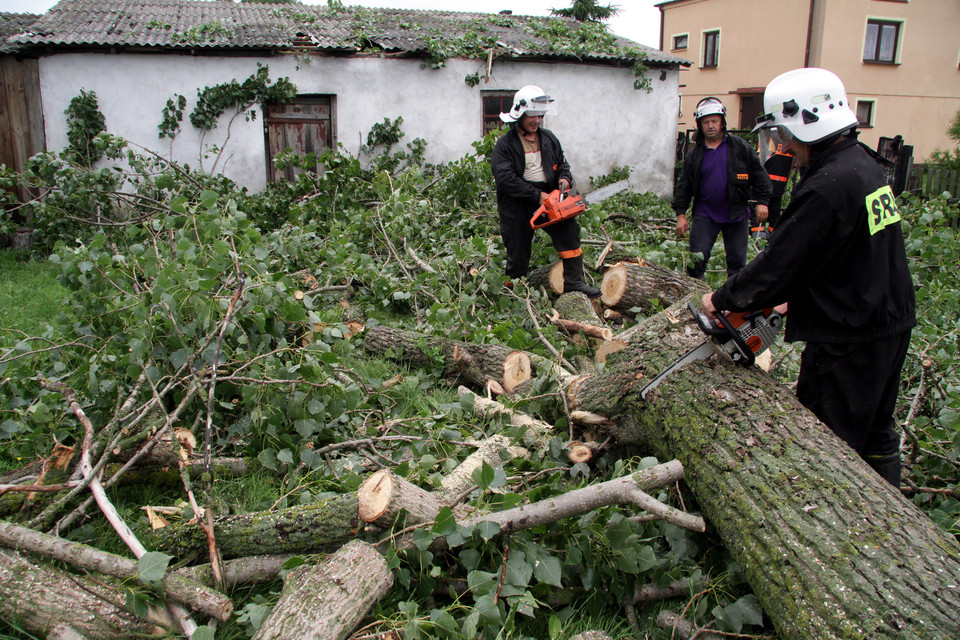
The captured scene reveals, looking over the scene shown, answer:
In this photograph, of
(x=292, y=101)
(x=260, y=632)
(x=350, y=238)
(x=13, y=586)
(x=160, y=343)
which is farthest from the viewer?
(x=292, y=101)

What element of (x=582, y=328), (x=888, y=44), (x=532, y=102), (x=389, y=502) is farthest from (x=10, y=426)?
(x=888, y=44)

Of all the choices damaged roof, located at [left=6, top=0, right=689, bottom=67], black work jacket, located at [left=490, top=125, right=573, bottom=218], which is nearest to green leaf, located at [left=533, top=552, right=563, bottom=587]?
black work jacket, located at [left=490, top=125, right=573, bottom=218]

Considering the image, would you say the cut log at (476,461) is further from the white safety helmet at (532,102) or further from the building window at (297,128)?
the building window at (297,128)

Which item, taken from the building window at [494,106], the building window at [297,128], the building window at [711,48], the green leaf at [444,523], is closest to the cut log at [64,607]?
the green leaf at [444,523]

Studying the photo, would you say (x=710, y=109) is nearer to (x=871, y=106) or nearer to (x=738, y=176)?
(x=738, y=176)

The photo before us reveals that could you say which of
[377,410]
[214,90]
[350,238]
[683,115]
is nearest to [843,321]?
[377,410]

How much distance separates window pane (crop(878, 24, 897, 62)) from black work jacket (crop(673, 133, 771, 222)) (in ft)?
60.3

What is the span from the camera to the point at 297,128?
1063 centimetres

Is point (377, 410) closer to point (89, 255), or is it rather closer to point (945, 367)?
point (89, 255)

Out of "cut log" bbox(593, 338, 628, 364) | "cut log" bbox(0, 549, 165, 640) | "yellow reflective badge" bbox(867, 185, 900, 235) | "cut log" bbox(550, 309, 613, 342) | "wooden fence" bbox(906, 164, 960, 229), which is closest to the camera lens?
"cut log" bbox(0, 549, 165, 640)

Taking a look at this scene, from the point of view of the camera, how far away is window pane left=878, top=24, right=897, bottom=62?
63.0ft

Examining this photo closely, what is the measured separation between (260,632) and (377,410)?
1.61 meters

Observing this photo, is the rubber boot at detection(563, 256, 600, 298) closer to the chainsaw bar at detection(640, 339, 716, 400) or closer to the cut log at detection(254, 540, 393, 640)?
the chainsaw bar at detection(640, 339, 716, 400)

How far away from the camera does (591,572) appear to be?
2105 mm
